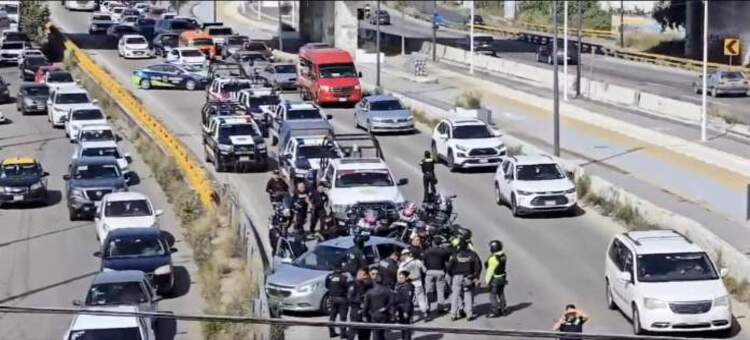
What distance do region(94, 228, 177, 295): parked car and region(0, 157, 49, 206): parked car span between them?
386 inches

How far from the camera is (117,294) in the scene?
1008 inches

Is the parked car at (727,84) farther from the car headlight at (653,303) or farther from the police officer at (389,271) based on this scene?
the police officer at (389,271)

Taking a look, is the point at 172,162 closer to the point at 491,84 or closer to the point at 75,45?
the point at 75,45

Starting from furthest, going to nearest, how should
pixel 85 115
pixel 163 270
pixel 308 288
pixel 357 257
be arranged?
1. pixel 85 115
2. pixel 163 270
3. pixel 308 288
4. pixel 357 257

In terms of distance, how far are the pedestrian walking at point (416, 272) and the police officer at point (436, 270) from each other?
0.56ft

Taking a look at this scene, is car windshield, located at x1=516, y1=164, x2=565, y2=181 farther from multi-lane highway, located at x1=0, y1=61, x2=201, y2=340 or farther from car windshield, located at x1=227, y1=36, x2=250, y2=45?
car windshield, located at x1=227, y1=36, x2=250, y2=45

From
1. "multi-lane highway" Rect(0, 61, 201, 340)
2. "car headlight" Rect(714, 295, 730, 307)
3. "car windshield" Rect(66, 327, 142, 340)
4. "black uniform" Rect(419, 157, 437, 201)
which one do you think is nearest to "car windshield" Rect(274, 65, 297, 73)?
"multi-lane highway" Rect(0, 61, 201, 340)

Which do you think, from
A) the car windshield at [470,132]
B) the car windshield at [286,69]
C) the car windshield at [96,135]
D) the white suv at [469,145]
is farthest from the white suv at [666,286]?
the car windshield at [286,69]

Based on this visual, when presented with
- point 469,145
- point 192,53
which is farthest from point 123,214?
point 192,53

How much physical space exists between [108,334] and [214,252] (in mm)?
9354

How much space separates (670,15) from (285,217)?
80.2m

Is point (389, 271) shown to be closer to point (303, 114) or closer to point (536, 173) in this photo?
point (536, 173)

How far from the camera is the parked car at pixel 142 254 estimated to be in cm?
2923

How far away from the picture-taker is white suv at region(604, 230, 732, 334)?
2261 cm
